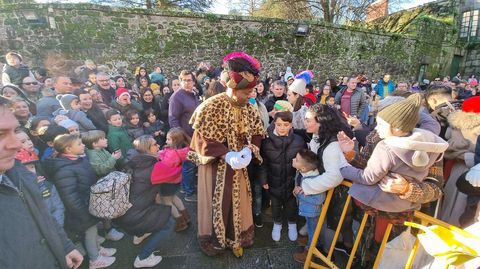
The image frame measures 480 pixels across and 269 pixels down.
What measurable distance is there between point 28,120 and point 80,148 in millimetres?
1119

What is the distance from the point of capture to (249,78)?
96.0 inches

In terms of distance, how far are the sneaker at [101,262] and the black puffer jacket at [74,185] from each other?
0.43m

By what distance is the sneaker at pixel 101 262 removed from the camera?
2666 millimetres

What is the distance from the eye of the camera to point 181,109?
151 inches

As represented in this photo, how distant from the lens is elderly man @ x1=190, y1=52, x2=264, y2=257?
2471 millimetres

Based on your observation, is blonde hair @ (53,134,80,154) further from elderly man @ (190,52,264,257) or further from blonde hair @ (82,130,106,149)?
elderly man @ (190,52,264,257)

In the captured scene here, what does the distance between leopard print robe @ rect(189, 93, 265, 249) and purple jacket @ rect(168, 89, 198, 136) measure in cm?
119

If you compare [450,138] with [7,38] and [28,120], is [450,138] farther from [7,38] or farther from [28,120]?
[7,38]

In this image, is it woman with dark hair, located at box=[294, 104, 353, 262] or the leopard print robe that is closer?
woman with dark hair, located at box=[294, 104, 353, 262]

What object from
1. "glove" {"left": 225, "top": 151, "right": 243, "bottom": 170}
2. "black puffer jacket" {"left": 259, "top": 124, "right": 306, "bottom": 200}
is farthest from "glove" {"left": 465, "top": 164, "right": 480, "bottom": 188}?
"glove" {"left": 225, "top": 151, "right": 243, "bottom": 170}

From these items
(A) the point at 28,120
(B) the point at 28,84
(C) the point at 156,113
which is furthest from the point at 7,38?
(A) the point at 28,120

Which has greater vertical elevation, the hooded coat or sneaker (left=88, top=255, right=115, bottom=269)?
the hooded coat

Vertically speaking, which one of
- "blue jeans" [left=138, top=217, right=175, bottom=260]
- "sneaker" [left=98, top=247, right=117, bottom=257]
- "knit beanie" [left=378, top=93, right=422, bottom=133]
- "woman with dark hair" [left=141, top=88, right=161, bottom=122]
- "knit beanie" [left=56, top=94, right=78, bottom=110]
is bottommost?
"sneaker" [left=98, top=247, right=117, bottom=257]

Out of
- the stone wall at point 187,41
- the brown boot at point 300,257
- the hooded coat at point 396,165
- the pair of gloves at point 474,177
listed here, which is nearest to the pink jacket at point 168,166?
the brown boot at point 300,257
